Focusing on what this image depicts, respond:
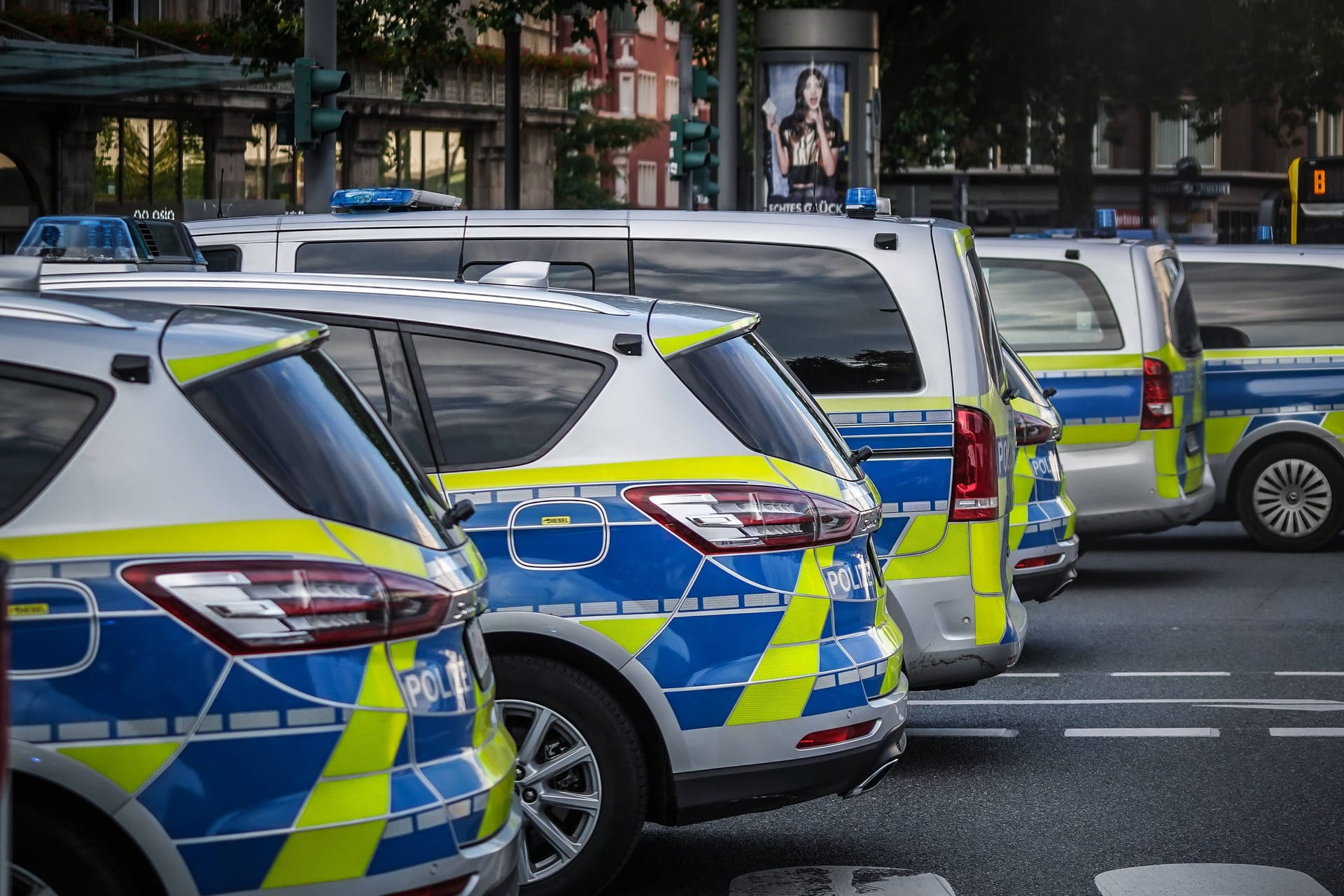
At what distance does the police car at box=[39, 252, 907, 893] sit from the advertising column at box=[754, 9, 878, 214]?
18421mm

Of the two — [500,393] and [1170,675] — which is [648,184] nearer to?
[1170,675]

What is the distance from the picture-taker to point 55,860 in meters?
3.65

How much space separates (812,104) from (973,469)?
1721 centimetres

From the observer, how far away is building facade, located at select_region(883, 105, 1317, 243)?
240 ft

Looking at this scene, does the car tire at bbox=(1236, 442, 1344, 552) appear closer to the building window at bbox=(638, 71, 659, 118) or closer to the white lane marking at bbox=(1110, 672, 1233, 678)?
the white lane marking at bbox=(1110, 672, 1233, 678)

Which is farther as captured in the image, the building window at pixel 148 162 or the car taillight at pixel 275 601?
the building window at pixel 148 162

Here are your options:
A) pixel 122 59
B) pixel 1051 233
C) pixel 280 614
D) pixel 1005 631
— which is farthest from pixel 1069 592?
pixel 122 59

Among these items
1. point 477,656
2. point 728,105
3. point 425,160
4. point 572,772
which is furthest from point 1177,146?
point 477,656

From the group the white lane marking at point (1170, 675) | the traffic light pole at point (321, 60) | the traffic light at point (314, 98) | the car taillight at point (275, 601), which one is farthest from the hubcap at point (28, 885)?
the traffic light at point (314, 98)

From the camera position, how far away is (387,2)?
23.2 m

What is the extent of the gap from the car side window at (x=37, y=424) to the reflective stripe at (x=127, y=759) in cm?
42

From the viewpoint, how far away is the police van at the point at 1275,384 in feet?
50.0

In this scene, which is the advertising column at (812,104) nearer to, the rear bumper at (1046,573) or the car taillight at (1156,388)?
the car taillight at (1156,388)

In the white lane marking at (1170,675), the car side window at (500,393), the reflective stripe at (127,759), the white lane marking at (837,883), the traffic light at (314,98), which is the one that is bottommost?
the white lane marking at (1170,675)
